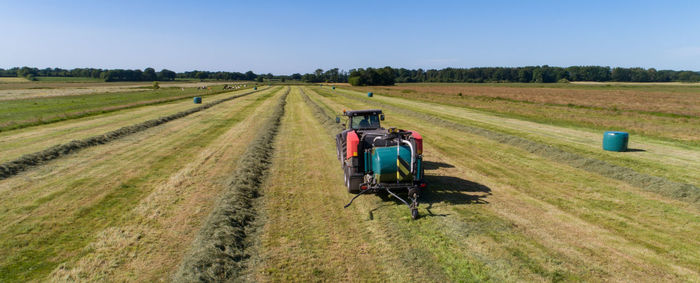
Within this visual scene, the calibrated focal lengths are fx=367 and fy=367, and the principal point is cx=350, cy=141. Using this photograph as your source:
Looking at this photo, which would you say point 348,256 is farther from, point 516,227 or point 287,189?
point 287,189

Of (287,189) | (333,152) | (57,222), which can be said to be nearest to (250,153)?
(333,152)

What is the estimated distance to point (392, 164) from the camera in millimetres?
8445

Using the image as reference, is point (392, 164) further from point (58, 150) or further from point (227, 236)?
point (58, 150)

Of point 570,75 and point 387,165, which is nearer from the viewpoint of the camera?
point 387,165

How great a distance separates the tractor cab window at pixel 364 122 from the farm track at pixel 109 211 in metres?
4.51

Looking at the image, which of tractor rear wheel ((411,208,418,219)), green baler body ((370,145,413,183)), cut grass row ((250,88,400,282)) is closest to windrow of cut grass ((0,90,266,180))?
cut grass row ((250,88,400,282))

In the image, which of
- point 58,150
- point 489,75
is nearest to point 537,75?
point 489,75

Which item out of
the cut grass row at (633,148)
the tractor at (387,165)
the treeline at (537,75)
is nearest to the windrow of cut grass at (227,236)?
the tractor at (387,165)

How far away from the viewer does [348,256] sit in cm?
637

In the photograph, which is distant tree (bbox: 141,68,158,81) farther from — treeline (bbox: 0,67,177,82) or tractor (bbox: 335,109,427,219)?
tractor (bbox: 335,109,427,219)

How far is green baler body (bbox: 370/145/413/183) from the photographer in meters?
8.45

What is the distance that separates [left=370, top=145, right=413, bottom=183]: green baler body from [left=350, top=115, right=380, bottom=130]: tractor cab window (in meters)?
3.75

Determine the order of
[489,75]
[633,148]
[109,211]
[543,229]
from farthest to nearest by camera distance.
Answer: [489,75]
[633,148]
[109,211]
[543,229]

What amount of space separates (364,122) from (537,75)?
176 m
